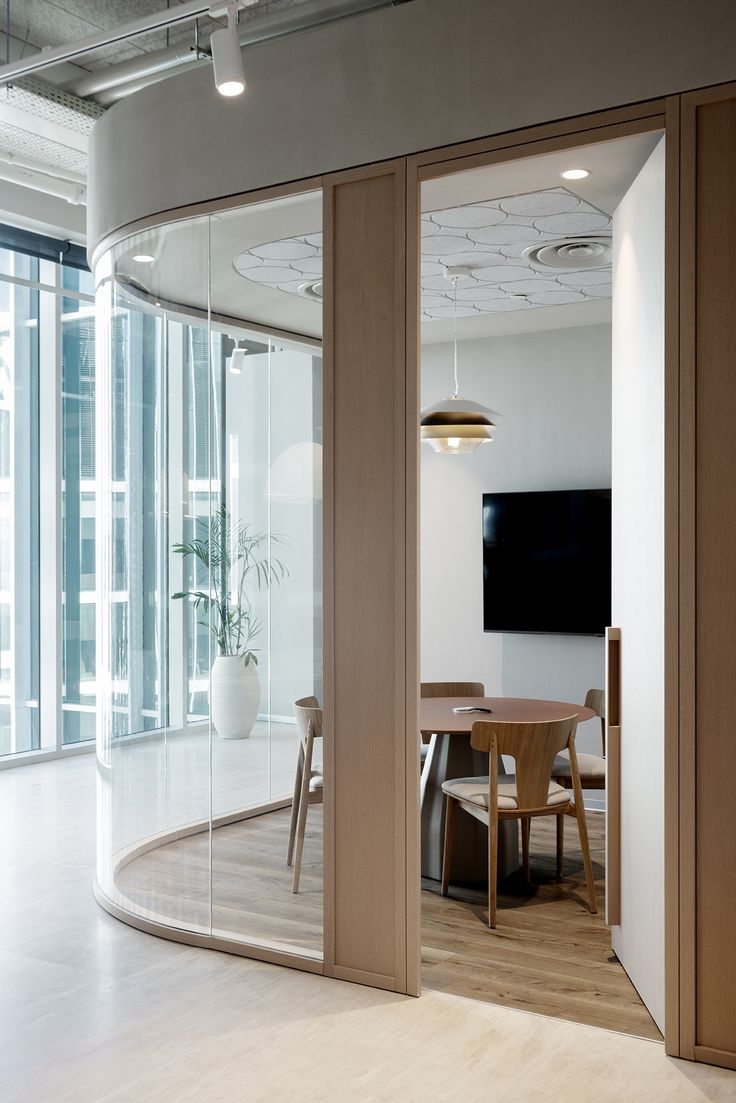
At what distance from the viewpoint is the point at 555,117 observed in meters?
3.24

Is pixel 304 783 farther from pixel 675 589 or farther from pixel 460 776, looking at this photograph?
pixel 675 589

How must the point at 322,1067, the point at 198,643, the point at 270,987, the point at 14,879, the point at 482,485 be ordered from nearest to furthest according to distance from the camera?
the point at 322,1067
the point at 270,987
the point at 198,643
the point at 14,879
the point at 482,485

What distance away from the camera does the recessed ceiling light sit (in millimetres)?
3492

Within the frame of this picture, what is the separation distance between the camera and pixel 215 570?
4.05 m

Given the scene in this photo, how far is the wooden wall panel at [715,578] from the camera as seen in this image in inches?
118

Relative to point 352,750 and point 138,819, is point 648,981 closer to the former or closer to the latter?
point 352,750

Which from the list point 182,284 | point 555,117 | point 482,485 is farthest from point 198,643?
point 482,485

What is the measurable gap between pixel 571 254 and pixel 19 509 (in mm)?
4606

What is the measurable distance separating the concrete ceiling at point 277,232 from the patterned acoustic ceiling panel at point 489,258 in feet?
0.11

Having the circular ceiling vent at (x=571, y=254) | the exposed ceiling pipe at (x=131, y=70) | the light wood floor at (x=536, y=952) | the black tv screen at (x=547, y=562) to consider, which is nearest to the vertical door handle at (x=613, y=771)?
the light wood floor at (x=536, y=952)

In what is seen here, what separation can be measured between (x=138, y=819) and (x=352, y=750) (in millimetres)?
1188

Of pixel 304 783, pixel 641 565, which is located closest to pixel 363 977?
pixel 304 783

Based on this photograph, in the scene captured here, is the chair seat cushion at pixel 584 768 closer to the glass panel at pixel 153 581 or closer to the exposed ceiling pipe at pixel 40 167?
the glass panel at pixel 153 581

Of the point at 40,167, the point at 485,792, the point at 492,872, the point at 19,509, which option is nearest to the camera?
the point at 492,872
